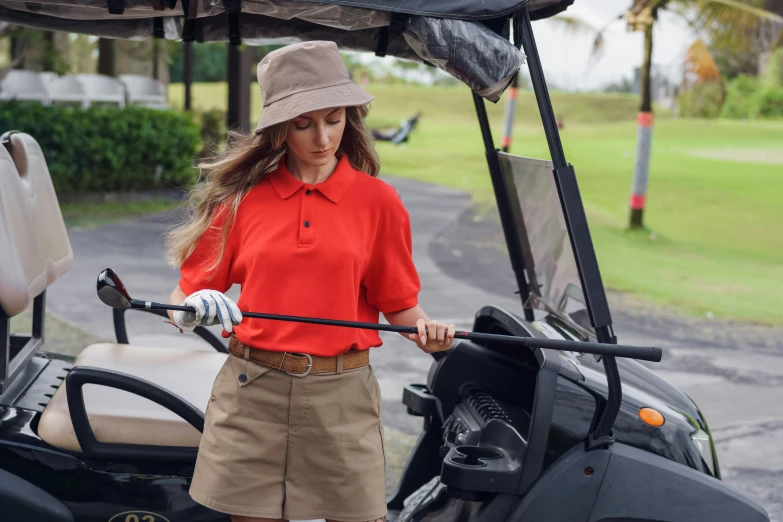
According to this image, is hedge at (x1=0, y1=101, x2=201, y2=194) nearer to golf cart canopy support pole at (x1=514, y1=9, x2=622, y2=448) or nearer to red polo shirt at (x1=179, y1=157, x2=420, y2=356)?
red polo shirt at (x1=179, y1=157, x2=420, y2=356)

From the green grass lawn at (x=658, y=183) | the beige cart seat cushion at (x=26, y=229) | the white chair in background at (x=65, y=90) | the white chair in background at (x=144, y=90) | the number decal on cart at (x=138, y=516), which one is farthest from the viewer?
the white chair in background at (x=144, y=90)

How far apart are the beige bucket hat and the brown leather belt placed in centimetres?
52

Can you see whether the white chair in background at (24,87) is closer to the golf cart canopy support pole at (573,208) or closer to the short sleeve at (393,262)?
the short sleeve at (393,262)

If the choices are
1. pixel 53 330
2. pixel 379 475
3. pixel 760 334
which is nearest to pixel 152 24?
pixel 379 475

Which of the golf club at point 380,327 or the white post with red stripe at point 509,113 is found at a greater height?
the golf club at point 380,327

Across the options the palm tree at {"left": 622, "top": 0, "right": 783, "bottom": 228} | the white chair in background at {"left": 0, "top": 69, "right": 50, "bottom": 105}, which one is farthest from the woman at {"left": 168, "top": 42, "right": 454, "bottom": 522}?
the white chair in background at {"left": 0, "top": 69, "right": 50, "bottom": 105}

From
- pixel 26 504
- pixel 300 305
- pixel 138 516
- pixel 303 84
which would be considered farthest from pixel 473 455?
pixel 26 504

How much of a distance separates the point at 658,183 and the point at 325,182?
18.1 meters

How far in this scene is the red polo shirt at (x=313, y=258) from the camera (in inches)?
87.7

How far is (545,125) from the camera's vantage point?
2.27 metres

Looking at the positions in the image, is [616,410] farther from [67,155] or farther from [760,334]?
[67,155]

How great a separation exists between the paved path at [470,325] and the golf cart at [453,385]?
20.5 inches

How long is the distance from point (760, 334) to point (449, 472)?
20.4 feet

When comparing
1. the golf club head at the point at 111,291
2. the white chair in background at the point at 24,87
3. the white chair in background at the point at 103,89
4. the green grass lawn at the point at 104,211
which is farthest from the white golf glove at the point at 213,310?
the white chair in background at the point at 103,89
